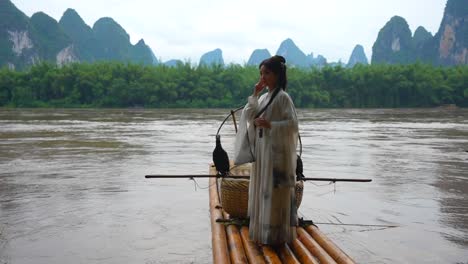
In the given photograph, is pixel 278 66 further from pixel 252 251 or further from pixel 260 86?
pixel 252 251

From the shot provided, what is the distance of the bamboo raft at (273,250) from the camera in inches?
124

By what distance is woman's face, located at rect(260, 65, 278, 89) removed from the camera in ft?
10.9

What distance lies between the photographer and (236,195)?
4000 millimetres

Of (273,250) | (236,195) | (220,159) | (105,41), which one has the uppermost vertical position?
(105,41)

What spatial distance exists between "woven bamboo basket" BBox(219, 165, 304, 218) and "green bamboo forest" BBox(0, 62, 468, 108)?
151ft

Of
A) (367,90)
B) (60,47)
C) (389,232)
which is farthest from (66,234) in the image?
(60,47)

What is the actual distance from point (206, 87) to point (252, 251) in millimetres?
49833

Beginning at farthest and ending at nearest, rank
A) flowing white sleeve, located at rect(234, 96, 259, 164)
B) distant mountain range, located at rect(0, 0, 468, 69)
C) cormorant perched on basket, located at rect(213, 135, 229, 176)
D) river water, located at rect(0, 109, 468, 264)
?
distant mountain range, located at rect(0, 0, 468, 69) → cormorant perched on basket, located at rect(213, 135, 229, 176) → river water, located at rect(0, 109, 468, 264) → flowing white sleeve, located at rect(234, 96, 259, 164)

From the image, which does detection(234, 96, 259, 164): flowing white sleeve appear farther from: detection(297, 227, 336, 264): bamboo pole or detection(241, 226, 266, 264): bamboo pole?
detection(297, 227, 336, 264): bamboo pole

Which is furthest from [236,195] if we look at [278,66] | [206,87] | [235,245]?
[206,87]

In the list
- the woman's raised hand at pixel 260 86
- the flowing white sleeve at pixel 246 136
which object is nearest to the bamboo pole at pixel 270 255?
the flowing white sleeve at pixel 246 136

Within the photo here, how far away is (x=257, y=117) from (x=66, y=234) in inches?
93.4

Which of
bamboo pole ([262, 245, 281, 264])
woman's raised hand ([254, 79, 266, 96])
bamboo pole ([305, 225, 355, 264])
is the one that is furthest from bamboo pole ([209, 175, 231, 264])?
woman's raised hand ([254, 79, 266, 96])

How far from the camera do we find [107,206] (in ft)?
18.8
